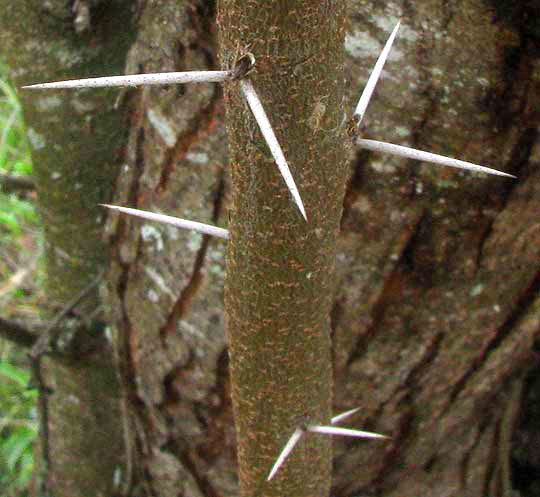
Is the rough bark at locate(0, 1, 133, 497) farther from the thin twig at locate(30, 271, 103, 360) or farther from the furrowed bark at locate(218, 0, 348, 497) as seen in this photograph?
the furrowed bark at locate(218, 0, 348, 497)

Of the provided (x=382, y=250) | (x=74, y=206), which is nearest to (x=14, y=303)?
(x=74, y=206)

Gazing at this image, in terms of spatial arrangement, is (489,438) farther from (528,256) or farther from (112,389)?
(112,389)

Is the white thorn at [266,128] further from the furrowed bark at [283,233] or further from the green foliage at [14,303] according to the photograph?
the green foliage at [14,303]

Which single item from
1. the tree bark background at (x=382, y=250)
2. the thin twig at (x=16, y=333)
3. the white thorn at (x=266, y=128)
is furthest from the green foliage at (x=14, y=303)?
the white thorn at (x=266, y=128)

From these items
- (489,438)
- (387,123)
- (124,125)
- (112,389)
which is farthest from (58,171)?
(489,438)

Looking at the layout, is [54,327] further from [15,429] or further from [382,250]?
[15,429]

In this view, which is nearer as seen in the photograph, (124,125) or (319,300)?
(319,300)
